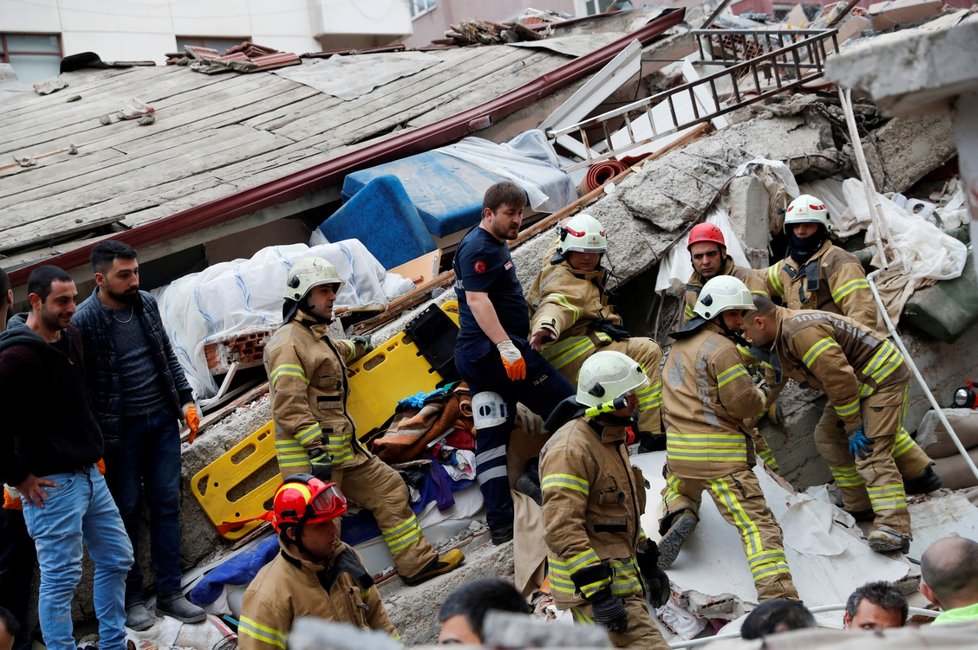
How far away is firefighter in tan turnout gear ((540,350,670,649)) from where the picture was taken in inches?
181

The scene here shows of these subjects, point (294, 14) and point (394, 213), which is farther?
point (294, 14)

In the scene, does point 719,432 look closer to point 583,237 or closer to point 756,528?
point 756,528

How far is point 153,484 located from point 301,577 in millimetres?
2280

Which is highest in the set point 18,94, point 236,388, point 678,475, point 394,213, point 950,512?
point 18,94

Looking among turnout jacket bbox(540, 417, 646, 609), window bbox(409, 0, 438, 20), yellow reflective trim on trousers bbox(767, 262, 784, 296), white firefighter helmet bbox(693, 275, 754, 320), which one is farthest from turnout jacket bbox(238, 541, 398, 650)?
window bbox(409, 0, 438, 20)

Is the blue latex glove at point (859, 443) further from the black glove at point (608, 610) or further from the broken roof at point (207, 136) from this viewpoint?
the broken roof at point (207, 136)

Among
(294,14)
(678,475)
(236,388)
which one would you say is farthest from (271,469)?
(294,14)

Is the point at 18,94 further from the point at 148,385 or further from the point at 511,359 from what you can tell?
the point at 511,359

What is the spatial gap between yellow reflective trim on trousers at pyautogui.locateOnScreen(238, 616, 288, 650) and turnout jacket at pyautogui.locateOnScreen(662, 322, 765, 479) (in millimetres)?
2612

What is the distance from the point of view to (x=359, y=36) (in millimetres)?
21734

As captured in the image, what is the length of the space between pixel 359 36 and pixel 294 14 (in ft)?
4.63

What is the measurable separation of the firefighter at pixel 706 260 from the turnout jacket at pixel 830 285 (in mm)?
214

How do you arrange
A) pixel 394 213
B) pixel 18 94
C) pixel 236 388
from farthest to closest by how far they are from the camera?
pixel 18 94 < pixel 394 213 < pixel 236 388

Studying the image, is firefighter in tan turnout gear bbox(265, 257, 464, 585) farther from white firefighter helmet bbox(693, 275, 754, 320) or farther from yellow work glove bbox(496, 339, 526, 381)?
white firefighter helmet bbox(693, 275, 754, 320)
